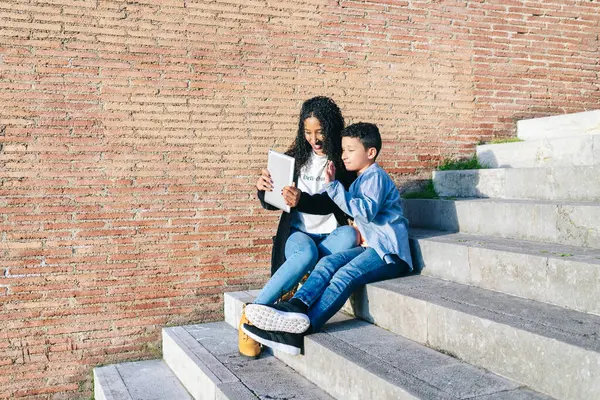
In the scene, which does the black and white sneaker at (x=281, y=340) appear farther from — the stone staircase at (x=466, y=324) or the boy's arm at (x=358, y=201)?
the boy's arm at (x=358, y=201)

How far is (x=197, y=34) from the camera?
4.60 meters

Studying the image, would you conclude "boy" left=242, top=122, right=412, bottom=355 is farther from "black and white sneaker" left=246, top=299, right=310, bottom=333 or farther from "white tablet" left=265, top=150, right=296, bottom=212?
"white tablet" left=265, top=150, right=296, bottom=212

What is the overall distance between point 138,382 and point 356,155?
2166mm

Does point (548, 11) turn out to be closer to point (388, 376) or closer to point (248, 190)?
point (248, 190)

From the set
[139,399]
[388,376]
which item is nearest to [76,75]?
[139,399]

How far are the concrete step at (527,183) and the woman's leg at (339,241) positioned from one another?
4.55ft

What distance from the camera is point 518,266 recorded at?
2896 millimetres

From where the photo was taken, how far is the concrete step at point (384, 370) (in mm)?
2203

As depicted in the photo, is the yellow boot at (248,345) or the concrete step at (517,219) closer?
the concrete step at (517,219)

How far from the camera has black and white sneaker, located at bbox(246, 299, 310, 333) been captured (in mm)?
2881

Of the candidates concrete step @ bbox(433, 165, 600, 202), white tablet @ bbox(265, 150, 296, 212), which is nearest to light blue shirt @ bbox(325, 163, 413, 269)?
white tablet @ bbox(265, 150, 296, 212)

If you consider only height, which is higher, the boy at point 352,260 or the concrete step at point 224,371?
the boy at point 352,260

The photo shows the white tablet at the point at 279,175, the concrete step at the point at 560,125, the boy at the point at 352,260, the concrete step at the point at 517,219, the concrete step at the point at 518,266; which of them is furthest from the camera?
the concrete step at the point at 560,125

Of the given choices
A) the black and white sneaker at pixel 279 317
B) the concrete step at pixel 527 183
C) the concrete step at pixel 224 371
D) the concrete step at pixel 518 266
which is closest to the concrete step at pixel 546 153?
the concrete step at pixel 527 183
